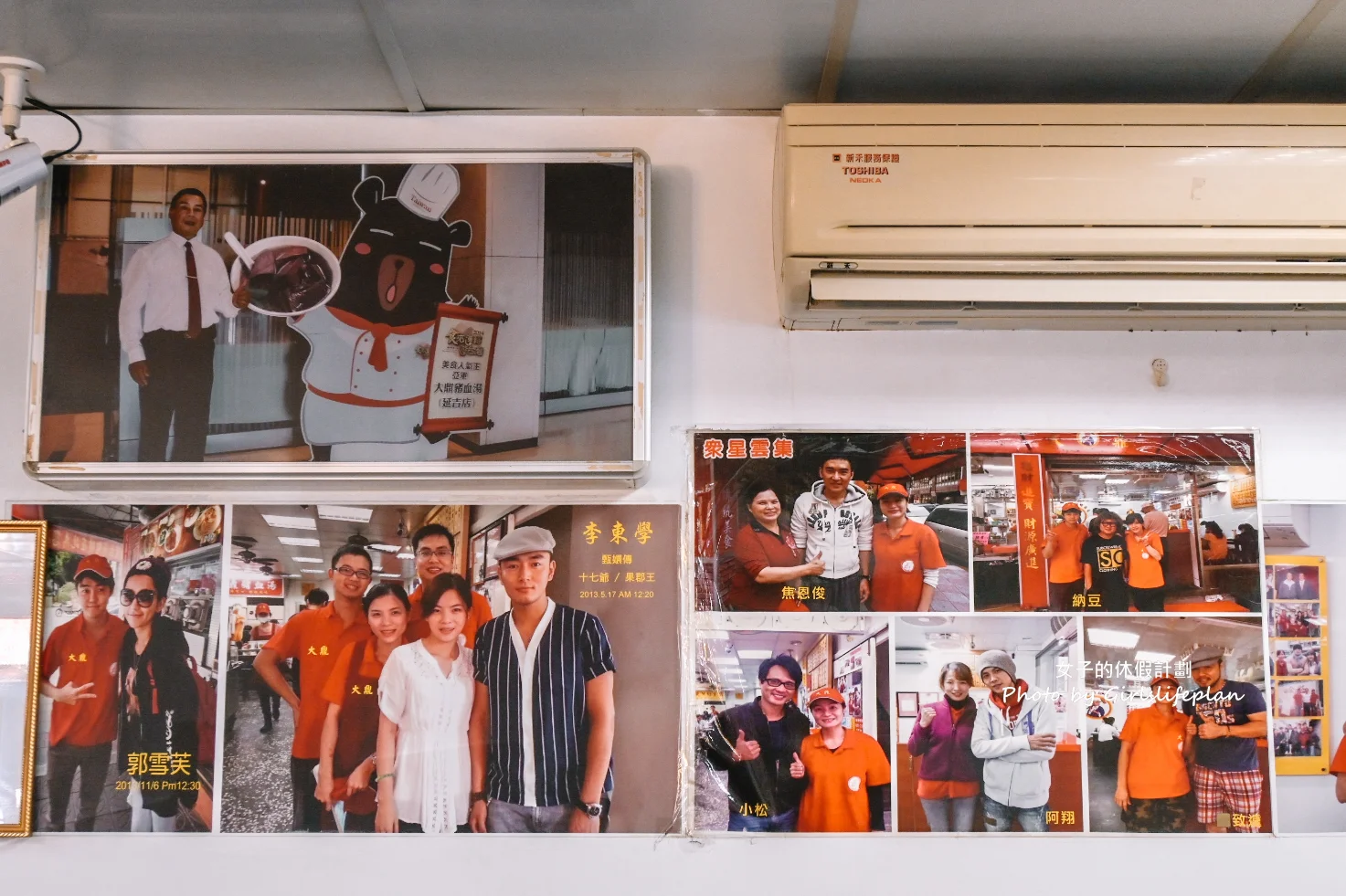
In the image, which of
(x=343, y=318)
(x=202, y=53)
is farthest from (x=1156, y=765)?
(x=202, y=53)

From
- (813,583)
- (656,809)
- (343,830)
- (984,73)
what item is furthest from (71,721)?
(984,73)

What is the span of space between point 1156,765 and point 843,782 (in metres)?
0.53

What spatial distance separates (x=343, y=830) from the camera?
1.62m

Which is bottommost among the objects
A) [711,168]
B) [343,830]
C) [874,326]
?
[343,830]

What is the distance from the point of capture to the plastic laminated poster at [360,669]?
5.33 feet

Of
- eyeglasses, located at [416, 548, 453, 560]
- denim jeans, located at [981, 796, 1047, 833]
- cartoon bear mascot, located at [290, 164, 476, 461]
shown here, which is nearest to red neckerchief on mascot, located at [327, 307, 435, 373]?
cartoon bear mascot, located at [290, 164, 476, 461]

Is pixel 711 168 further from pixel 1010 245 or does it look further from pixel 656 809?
pixel 656 809

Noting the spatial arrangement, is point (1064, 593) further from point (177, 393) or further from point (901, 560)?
point (177, 393)

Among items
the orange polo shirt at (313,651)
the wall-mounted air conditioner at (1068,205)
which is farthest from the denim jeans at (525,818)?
the wall-mounted air conditioner at (1068,205)

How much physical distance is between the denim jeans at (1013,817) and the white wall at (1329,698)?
0.40 m

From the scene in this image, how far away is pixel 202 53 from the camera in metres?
1.58

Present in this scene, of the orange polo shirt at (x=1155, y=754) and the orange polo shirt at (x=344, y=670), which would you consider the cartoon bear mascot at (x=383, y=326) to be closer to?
the orange polo shirt at (x=344, y=670)

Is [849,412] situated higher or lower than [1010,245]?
lower

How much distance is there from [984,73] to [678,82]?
52cm
